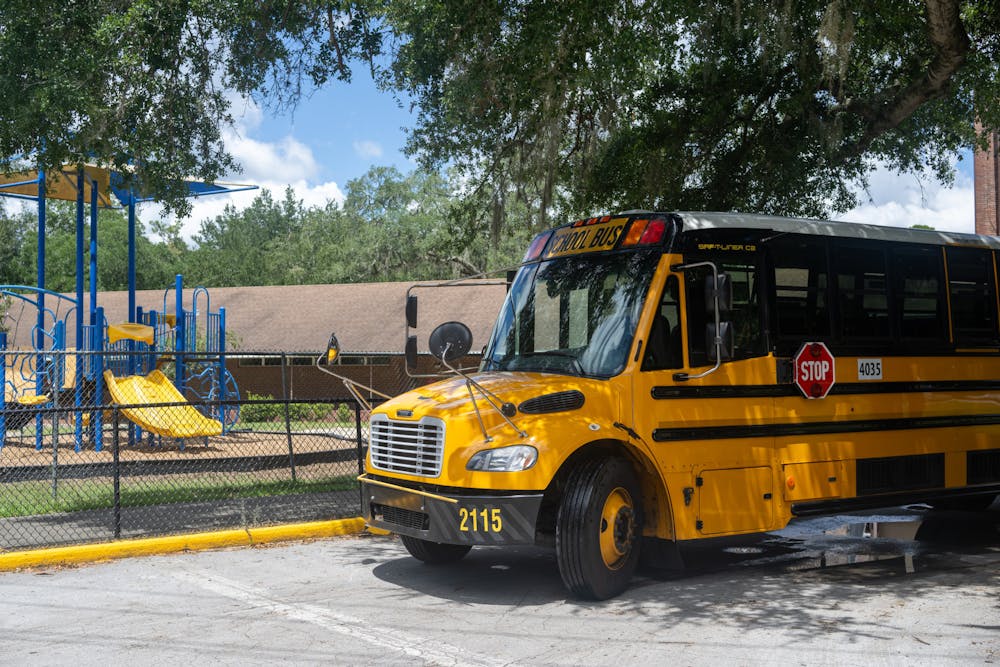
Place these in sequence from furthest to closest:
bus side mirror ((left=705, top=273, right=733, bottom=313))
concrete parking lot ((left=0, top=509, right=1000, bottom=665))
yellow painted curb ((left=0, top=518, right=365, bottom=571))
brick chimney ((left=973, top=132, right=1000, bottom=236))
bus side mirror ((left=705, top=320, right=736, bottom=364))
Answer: brick chimney ((left=973, top=132, right=1000, bottom=236))
yellow painted curb ((left=0, top=518, right=365, bottom=571))
bus side mirror ((left=705, top=320, right=736, bottom=364))
bus side mirror ((left=705, top=273, right=733, bottom=313))
concrete parking lot ((left=0, top=509, right=1000, bottom=665))

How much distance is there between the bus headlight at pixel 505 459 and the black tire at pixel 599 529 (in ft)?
1.49

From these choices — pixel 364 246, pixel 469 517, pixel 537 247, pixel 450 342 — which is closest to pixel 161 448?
pixel 537 247

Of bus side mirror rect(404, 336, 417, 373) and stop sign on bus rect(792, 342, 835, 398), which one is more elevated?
bus side mirror rect(404, 336, 417, 373)

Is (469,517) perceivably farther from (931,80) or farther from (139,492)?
(931,80)

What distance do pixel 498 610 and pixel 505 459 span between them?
1.12 meters

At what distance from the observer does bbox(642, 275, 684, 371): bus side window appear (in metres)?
8.27

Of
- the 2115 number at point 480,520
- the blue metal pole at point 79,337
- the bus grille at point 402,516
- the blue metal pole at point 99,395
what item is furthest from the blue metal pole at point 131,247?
the 2115 number at point 480,520

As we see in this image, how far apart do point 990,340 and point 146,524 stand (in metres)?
8.99

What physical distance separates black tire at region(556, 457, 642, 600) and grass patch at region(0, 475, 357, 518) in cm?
624

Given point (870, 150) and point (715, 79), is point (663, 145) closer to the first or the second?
point (715, 79)

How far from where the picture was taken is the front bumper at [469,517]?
7523mm

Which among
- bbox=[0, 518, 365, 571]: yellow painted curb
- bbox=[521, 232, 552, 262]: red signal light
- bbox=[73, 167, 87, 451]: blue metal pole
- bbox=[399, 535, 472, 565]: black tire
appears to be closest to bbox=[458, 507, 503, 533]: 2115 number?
bbox=[399, 535, 472, 565]: black tire

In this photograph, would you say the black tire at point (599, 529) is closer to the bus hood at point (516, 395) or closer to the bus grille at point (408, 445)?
the bus hood at point (516, 395)

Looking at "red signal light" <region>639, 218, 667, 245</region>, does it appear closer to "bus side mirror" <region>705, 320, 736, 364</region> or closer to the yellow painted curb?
"bus side mirror" <region>705, 320, 736, 364</region>
